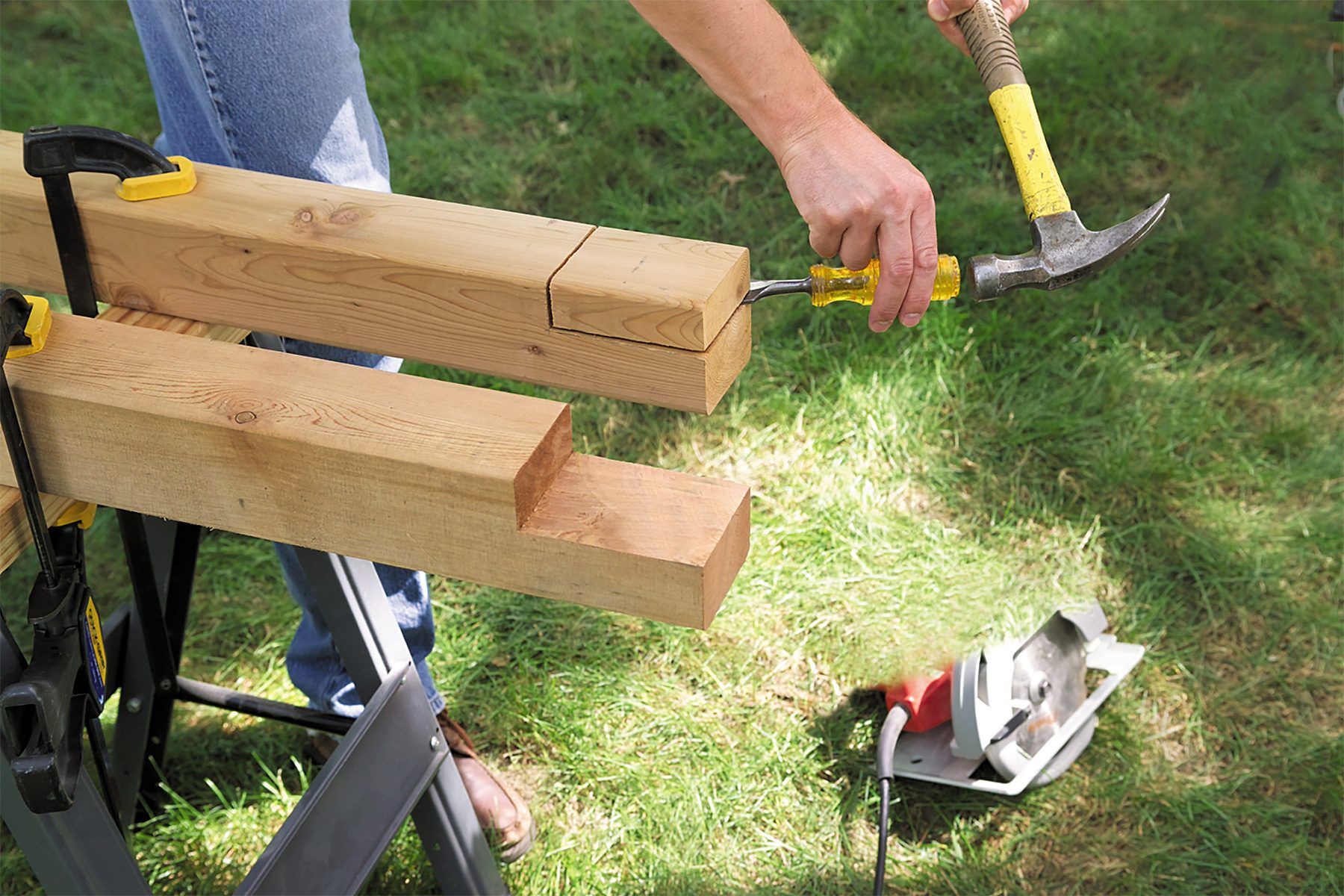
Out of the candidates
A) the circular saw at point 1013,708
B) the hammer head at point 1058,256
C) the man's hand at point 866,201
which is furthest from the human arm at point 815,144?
the circular saw at point 1013,708

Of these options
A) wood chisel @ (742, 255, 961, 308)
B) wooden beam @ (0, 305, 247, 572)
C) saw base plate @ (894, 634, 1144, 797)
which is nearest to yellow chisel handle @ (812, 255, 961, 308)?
wood chisel @ (742, 255, 961, 308)

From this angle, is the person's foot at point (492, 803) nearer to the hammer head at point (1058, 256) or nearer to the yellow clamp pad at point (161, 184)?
the yellow clamp pad at point (161, 184)

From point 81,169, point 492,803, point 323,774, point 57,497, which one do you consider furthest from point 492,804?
point 81,169

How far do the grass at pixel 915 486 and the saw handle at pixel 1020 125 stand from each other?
1138 mm

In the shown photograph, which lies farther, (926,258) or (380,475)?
(926,258)

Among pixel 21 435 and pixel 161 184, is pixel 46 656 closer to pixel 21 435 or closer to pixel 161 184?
pixel 21 435

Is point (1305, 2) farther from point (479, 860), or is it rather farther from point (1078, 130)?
point (479, 860)

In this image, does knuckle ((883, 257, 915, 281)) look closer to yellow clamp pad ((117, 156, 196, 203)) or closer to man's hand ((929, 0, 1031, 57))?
man's hand ((929, 0, 1031, 57))

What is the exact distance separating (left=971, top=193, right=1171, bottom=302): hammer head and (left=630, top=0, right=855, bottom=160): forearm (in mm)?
275

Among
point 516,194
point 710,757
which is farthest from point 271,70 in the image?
point 516,194

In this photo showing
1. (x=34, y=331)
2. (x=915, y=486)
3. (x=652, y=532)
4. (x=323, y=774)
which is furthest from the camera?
(x=915, y=486)

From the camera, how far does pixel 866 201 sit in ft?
4.39

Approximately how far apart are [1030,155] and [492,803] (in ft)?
4.83

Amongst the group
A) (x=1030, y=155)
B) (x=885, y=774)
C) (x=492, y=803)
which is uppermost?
(x=1030, y=155)
